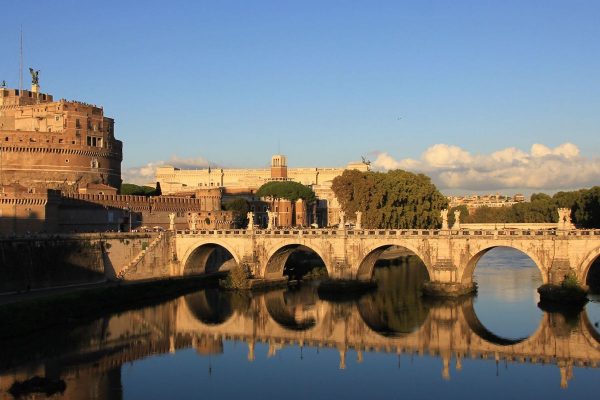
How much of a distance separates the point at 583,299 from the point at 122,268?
1349 inches

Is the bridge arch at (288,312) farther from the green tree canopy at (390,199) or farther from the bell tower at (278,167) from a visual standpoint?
the bell tower at (278,167)

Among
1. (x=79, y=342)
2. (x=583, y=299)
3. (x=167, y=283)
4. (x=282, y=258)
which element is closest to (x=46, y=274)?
(x=167, y=283)

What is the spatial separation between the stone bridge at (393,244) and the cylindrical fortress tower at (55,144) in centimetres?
2062

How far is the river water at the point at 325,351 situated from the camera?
1236 inches

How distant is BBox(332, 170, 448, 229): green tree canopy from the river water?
641 inches

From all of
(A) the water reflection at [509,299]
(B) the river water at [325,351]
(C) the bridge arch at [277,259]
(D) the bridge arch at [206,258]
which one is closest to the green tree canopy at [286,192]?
(A) the water reflection at [509,299]

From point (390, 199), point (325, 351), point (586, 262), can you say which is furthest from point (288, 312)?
point (390, 199)

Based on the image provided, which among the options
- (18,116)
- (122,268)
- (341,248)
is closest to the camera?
(341,248)

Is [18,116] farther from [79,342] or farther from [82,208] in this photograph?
[79,342]

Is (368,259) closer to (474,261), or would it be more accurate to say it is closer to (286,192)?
(474,261)

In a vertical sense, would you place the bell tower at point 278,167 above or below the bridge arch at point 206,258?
above

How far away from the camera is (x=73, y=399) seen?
95.4 ft

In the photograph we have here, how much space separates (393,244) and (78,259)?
2284 centimetres

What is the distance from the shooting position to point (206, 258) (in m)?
64.8
